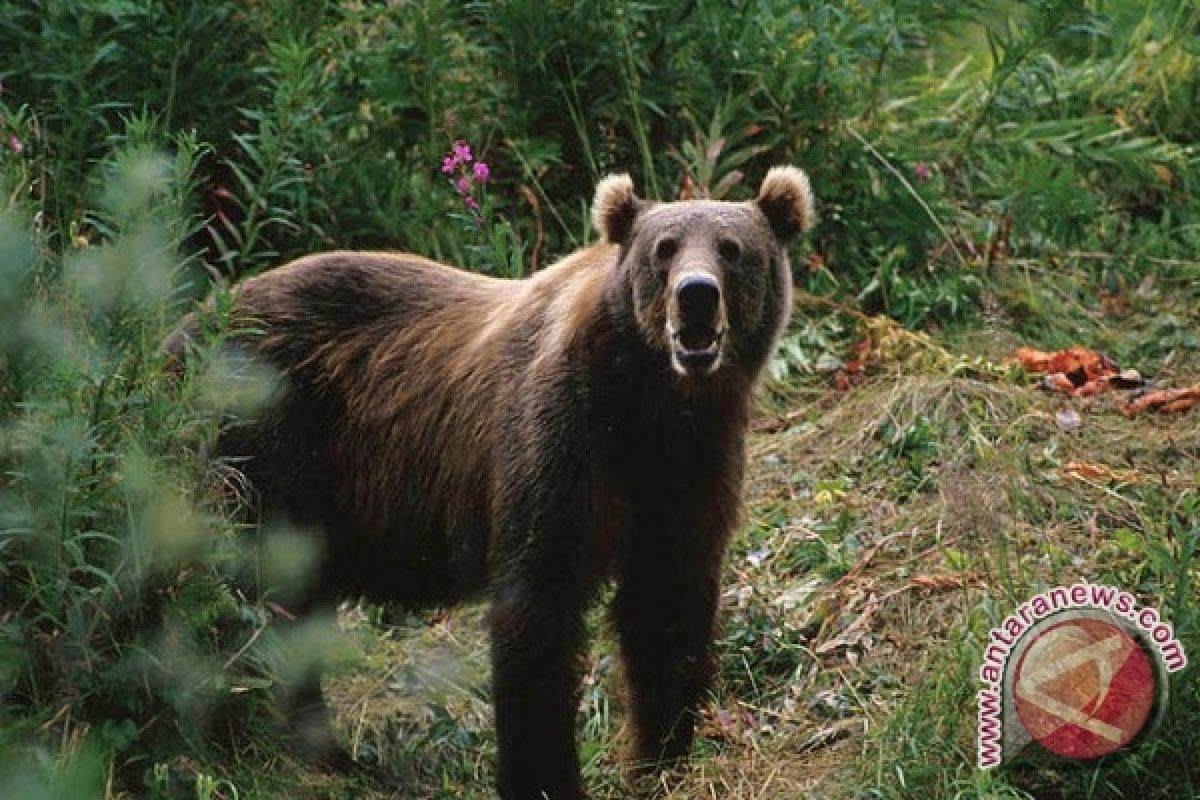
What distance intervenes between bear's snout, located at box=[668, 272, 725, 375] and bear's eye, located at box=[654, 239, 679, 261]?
24 centimetres

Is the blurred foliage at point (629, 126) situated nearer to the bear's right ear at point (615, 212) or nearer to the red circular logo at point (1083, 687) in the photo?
the bear's right ear at point (615, 212)

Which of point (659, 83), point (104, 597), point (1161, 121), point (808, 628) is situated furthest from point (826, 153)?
point (104, 597)

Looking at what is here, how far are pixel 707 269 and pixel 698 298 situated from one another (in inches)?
4.6

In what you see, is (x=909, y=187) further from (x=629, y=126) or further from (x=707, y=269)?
(x=707, y=269)

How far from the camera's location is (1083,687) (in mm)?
4816

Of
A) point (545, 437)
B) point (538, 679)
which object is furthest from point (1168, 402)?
point (538, 679)

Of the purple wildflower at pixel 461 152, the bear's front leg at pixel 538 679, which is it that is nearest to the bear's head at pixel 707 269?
the bear's front leg at pixel 538 679

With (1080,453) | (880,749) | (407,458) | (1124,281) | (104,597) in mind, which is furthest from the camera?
(1124,281)

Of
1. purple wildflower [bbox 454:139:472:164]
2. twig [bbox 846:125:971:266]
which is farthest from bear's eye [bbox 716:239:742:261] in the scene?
twig [bbox 846:125:971:266]

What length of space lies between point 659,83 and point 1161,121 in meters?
2.81

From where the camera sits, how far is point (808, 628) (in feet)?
20.5

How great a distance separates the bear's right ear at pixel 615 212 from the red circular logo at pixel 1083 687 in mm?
1736

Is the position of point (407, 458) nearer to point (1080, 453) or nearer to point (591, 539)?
point (591, 539)

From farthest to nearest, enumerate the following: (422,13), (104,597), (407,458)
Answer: (422,13) < (407,458) < (104,597)
